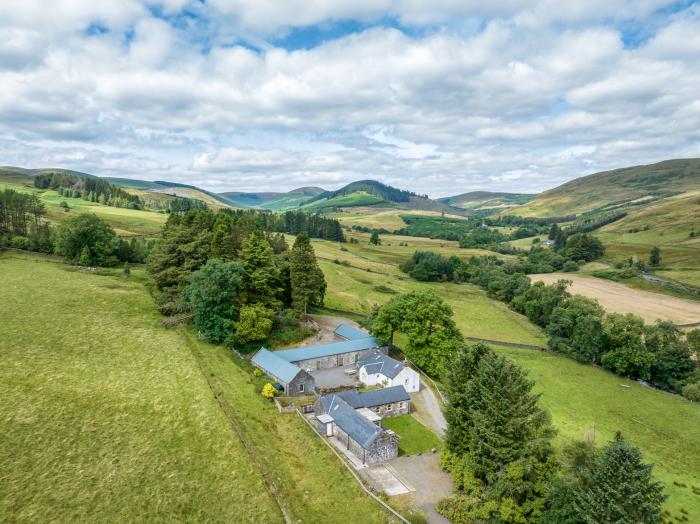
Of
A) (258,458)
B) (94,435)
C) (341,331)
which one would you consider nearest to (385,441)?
(258,458)

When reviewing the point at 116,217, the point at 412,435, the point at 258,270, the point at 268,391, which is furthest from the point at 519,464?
the point at 116,217

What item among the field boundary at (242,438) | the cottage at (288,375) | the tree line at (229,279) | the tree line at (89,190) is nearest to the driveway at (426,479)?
the field boundary at (242,438)

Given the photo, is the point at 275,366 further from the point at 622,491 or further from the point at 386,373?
the point at 622,491

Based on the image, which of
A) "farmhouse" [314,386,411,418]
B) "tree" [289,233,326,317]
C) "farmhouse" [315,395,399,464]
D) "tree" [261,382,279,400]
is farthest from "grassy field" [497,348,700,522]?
"tree" [289,233,326,317]

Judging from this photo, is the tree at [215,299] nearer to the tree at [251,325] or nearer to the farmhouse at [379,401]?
the tree at [251,325]

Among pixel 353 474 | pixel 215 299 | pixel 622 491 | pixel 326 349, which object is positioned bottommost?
pixel 353 474

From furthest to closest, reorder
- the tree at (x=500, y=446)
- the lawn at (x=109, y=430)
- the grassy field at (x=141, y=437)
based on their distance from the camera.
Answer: the tree at (x=500, y=446) → the grassy field at (x=141, y=437) → the lawn at (x=109, y=430)

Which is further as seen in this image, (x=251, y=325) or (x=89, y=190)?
(x=89, y=190)
